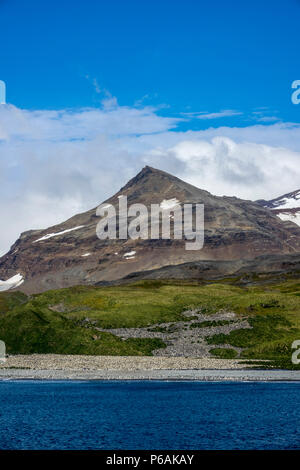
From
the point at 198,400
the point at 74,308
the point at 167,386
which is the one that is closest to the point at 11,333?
the point at 74,308

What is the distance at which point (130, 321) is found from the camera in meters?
132

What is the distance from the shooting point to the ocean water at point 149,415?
5175cm

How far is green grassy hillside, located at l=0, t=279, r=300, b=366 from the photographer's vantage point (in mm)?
114375

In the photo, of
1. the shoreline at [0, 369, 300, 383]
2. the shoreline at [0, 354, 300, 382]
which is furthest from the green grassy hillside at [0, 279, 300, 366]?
the shoreline at [0, 369, 300, 383]

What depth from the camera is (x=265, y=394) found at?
76.1m

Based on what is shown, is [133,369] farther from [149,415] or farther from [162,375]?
[149,415]

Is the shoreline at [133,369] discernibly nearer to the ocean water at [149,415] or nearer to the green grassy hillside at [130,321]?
the ocean water at [149,415]

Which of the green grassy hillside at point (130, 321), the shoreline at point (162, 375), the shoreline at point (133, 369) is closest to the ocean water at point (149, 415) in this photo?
the shoreline at point (162, 375)

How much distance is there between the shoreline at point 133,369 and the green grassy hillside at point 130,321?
4.93 meters

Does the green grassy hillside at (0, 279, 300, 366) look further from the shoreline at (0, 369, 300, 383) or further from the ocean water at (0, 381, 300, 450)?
the ocean water at (0, 381, 300, 450)

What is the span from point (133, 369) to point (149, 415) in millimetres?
33665

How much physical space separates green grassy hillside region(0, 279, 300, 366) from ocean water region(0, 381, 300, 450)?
88.8ft
